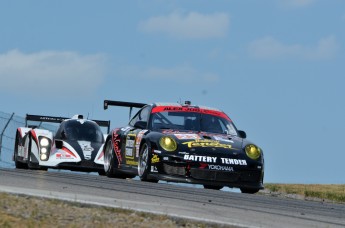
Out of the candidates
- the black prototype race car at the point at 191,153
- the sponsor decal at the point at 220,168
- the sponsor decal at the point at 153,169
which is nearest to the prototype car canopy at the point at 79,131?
the black prototype race car at the point at 191,153

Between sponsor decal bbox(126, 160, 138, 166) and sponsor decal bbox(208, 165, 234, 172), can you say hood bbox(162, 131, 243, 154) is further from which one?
sponsor decal bbox(126, 160, 138, 166)

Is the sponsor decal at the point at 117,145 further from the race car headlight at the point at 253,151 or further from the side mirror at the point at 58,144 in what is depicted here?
the side mirror at the point at 58,144

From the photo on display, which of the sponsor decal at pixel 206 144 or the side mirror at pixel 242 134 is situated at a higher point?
the side mirror at pixel 242 134

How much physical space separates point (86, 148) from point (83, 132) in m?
0.95

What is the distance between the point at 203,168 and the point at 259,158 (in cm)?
102

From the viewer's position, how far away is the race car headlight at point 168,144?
50.0 feet

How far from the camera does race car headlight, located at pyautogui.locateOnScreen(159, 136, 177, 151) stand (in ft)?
50.0

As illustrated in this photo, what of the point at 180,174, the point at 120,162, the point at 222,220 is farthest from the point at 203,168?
the point at 222,220

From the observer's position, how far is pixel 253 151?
15570mm

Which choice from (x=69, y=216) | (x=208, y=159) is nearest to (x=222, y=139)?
(x=208, y=159)

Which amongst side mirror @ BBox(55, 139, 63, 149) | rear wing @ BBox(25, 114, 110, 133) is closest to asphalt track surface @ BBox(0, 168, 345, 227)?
side mirror @ BBox(55, 139, 63, 149)

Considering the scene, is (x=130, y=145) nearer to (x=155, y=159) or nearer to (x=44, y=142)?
(x=155, y=159)

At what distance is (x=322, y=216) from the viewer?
10227 millimetres

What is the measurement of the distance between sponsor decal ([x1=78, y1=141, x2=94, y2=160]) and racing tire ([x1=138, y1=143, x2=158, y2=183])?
205 inches
